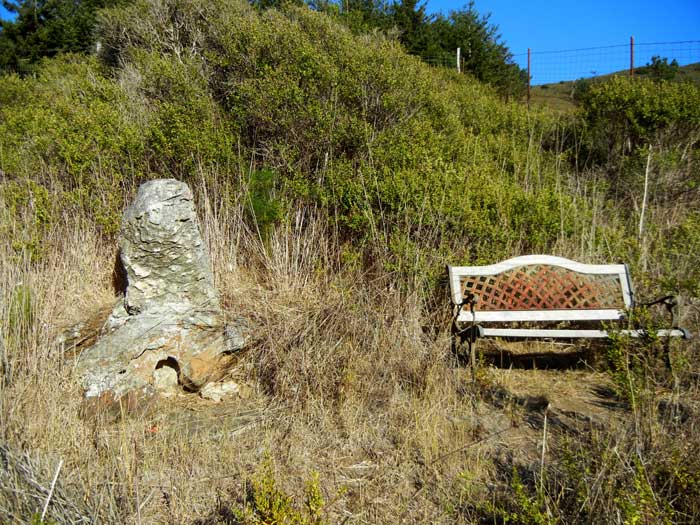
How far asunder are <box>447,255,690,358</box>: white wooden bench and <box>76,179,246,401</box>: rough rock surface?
1442 mm

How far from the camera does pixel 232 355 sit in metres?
3.33

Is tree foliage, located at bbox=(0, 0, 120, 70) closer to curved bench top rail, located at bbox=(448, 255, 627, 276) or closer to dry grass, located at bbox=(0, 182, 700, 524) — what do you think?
dry grass, located at bbox=(0, 182, 700, 524)

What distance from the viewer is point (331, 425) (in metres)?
2.68

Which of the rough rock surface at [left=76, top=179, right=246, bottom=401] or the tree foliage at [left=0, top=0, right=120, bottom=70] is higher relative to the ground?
the tree foliage at [left=0, top=0, right=120, bottom=70]

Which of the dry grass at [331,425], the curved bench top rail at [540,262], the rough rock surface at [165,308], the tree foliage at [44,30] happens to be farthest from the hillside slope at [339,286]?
the tree foliage at [44,30]

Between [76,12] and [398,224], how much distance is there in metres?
13.6

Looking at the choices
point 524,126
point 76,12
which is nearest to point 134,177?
point 524,126

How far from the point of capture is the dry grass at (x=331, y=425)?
200cm

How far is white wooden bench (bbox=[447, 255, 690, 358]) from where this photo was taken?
325 cm

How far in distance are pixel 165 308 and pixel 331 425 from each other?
132cm

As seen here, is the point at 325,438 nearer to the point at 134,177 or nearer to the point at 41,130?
the point at 134,177

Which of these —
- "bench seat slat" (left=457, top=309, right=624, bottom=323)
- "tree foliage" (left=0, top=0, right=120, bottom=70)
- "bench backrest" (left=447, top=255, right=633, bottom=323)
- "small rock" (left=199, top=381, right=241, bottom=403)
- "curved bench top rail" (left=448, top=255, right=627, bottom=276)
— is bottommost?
"small rock" (left=199, top=381, right=241, bottom=403)

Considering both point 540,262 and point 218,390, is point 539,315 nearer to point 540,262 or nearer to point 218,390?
point 540,262

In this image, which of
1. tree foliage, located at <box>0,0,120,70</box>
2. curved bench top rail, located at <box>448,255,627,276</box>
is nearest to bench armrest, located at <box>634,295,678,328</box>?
curved bench top rail, located at <box>448,255,627,276</box>
